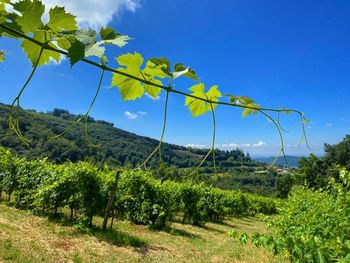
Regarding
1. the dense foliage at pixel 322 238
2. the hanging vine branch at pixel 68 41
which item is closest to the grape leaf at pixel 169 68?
the hanging vine branch at pixel 68 41

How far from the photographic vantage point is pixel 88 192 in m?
11.2

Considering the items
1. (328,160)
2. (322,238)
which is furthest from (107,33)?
(328,160)

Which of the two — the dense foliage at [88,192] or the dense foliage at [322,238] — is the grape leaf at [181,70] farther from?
the dense foliage at [88,192]

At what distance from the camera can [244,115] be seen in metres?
0.97

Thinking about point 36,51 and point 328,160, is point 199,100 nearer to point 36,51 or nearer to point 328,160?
point 36,51

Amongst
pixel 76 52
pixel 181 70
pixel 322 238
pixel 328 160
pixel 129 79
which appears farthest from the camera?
pixel 328 160

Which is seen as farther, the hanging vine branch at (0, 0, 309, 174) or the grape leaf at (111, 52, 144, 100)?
the grape leaf at (111, 52, 144, 100)

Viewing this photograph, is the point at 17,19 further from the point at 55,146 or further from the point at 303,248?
the point at 55,146

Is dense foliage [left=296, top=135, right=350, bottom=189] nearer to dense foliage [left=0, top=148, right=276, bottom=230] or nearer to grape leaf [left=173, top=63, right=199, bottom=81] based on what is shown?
dense foliage [left=0, top=148, right=276, bottom=230]

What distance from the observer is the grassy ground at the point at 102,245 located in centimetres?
773

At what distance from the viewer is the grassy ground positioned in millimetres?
7734

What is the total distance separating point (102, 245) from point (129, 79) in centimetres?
905

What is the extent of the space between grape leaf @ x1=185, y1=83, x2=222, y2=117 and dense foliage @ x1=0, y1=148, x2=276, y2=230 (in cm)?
1022

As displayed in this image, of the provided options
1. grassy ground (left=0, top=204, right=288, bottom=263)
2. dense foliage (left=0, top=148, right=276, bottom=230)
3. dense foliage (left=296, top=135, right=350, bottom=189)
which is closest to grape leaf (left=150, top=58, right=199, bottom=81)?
grassy ground (left=0, top=204, right=288, bottom=263)
